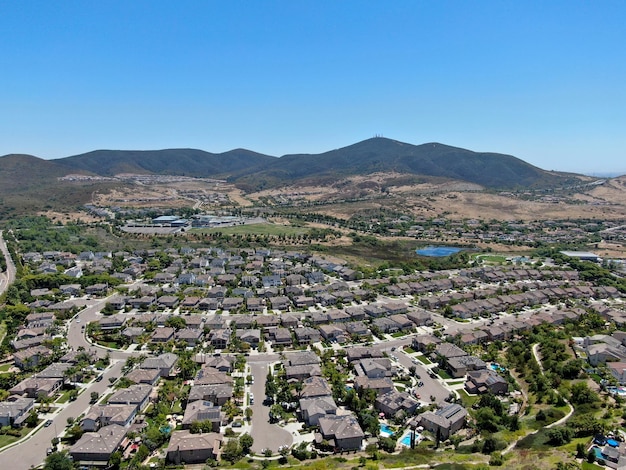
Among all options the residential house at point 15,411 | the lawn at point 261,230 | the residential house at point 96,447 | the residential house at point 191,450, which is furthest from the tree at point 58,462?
the lawn at point 261,230

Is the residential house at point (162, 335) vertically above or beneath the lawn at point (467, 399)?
above

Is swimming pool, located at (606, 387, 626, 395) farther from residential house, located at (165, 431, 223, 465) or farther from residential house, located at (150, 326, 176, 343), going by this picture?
residential house, located at (150, 326, 176, 343)

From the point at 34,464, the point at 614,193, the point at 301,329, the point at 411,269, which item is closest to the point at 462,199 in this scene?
the point at 614,193

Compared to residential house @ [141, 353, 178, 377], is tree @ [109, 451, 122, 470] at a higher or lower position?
lower

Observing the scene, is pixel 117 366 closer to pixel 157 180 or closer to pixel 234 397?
pixel 234 397

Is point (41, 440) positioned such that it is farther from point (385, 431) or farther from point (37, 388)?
point (385, 431)

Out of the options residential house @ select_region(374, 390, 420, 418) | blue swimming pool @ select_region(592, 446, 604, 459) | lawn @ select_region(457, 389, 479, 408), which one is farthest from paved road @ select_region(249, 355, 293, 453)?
blue swimming pool @ select_region(592, 446, 604, 459)

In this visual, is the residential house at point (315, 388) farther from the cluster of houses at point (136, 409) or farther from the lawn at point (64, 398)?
the lawn at point (64, 398)
